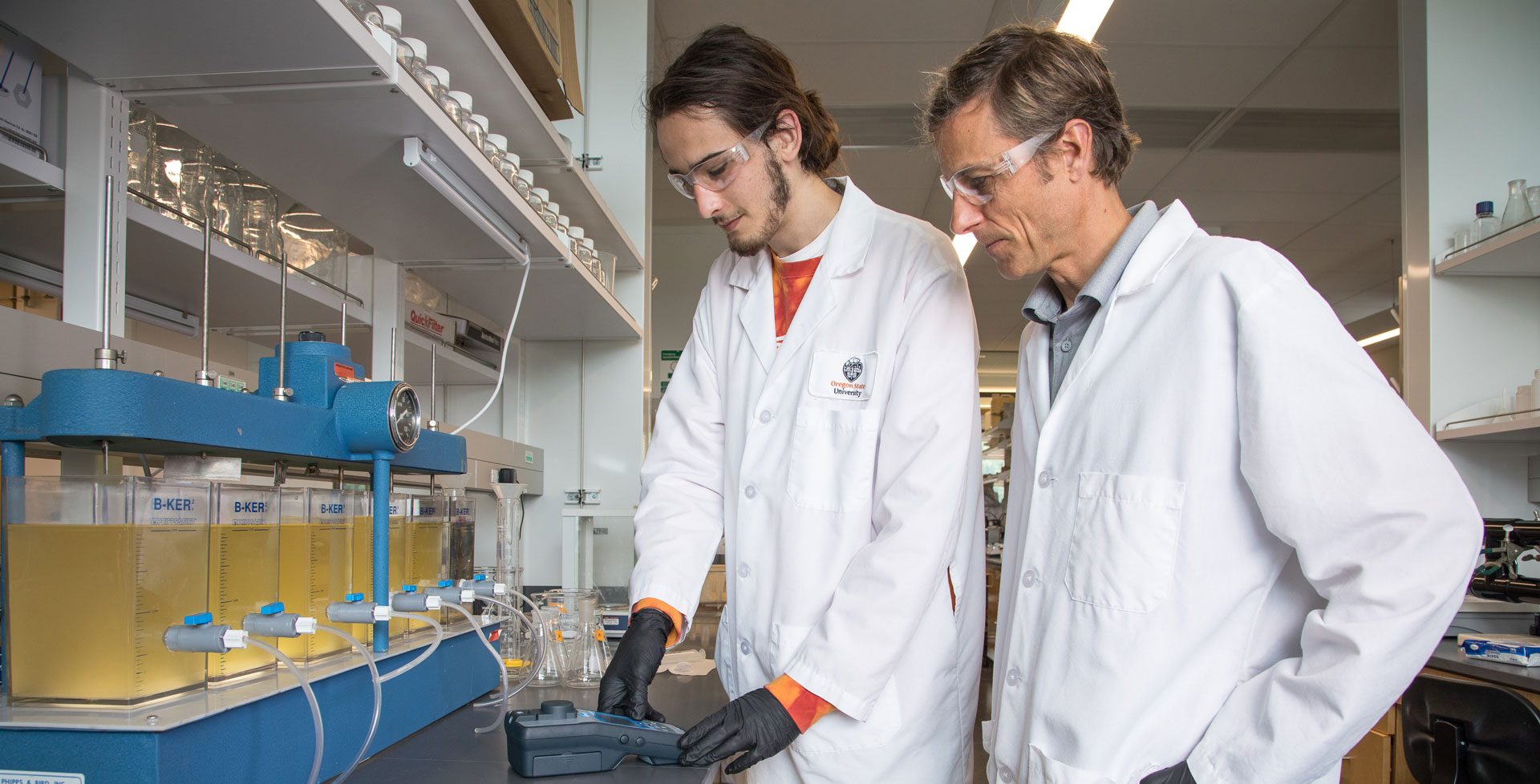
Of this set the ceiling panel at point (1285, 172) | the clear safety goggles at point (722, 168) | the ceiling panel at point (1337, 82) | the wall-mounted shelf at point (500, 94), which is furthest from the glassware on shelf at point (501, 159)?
the ceiling panel at point (1285, 172)

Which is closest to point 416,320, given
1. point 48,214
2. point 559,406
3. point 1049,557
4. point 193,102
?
point 559,406

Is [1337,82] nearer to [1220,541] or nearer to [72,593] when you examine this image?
[1220,541]

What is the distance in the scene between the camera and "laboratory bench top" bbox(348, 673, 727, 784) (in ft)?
3.60

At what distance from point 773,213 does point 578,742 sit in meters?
0.84

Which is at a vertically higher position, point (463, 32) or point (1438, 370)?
point (463, 32)

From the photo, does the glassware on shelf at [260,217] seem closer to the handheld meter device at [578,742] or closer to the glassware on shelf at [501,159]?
the glassware on shelf at [501,159]

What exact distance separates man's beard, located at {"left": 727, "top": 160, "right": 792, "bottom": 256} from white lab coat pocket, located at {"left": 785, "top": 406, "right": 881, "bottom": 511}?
294 mm

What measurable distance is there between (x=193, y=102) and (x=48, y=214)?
16.7 inches

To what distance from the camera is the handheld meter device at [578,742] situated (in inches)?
42.6

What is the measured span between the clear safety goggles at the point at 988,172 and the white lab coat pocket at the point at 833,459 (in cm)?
34

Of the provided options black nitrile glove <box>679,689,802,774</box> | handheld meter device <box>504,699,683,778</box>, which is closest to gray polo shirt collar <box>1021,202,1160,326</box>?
black nitrile glove <box>679,689,802,774</box>

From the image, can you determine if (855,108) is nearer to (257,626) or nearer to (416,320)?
(416,320)

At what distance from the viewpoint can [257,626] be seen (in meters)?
0.99

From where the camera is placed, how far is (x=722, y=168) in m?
1.45
